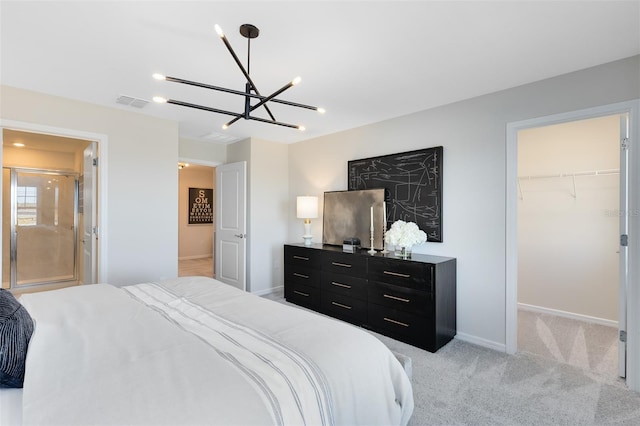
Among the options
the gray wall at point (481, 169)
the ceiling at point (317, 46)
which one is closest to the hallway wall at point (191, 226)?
the ceiling at point (317, 46)

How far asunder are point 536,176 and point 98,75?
16.1ft

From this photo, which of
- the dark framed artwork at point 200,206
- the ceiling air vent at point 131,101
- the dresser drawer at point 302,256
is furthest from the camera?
the dark framed artwork at point 200,206

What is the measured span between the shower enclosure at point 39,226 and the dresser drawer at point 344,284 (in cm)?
463

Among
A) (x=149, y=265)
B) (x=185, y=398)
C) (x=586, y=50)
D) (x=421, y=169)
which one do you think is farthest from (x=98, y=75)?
(x=586, y=50)

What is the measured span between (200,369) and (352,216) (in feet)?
10.4

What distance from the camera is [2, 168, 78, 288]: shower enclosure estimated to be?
16.4 ft

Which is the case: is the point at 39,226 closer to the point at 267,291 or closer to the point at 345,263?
the point at 267,291

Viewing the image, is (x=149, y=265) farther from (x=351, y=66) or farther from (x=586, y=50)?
(x=586, y=50)

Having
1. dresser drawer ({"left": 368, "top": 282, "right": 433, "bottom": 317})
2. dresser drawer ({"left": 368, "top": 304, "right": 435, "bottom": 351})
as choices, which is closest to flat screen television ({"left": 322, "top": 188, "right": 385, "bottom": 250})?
dresser drawer ({"left": 368, "top": 282, "right": 433, "bottom": 317})

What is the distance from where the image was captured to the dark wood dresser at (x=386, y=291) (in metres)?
2.94

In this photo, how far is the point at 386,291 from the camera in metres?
3.26

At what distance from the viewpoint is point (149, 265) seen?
3762mm

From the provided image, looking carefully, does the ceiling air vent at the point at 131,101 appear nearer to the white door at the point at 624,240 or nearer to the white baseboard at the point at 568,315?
the white door at the point at 624,240

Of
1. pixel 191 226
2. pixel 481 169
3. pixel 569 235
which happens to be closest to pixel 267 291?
pixel 481 169
